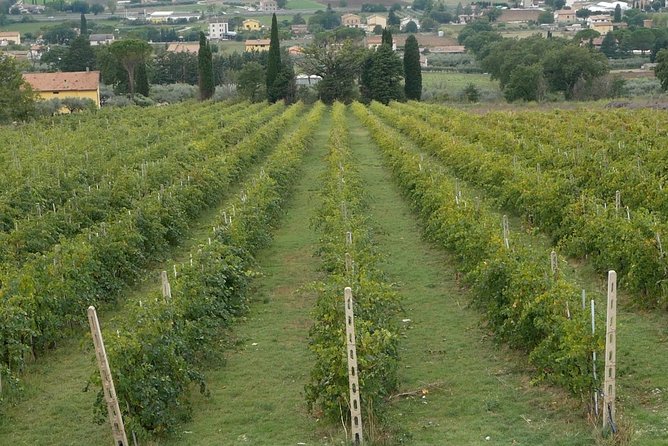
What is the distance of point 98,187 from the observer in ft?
67.6

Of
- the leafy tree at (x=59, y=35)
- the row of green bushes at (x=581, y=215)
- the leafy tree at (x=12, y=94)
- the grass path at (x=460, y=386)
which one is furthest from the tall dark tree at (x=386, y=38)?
the leafy tree at (x=59, y=35)

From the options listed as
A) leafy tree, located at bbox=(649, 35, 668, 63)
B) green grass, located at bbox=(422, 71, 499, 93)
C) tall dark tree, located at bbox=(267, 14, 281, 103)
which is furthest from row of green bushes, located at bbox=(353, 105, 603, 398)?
leafy tree, located at bbox=(649, 35, 668, 63)

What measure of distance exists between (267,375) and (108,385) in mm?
2890

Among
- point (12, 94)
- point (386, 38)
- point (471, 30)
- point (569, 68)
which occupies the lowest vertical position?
point (12, 94)

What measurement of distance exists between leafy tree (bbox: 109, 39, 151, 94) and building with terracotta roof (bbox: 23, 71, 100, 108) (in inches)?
86.4

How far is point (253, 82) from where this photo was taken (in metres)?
64.0

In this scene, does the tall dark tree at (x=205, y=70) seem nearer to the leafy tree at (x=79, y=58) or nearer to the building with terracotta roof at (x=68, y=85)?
the building with terracotta roof at (x=68, y=85)

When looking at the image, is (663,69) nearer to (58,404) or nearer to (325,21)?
(58,404)

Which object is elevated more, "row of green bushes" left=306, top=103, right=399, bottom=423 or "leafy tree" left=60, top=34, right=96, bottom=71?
"leafy tree" left=60, top=34, right=96, bottom=71

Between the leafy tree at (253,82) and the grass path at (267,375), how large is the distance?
47.1 meters

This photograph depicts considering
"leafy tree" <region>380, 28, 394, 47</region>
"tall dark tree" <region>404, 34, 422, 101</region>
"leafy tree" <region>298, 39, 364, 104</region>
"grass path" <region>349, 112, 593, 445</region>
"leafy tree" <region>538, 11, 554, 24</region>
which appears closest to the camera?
"grass path" <region>349, 112, 593, 445</region>

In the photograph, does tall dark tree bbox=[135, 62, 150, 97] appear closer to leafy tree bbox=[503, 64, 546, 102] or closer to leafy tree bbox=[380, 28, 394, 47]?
leafy tree bbox=[380, 28, 394, 47]

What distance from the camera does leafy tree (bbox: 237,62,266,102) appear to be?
208 ft

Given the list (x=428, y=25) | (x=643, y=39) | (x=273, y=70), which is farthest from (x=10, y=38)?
(x=273, y=70)
